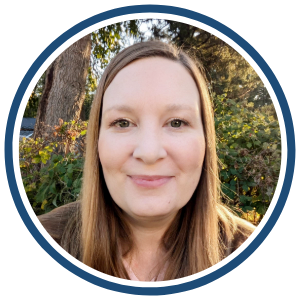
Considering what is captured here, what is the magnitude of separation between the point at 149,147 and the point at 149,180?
0.57 feet

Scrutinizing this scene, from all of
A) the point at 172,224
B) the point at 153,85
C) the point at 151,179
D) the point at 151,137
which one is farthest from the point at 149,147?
the point at 172,224

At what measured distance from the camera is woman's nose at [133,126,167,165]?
119cm

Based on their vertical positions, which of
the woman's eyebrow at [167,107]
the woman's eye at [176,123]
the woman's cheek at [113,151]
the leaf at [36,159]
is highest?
the woman's eyebrow at [167,107]

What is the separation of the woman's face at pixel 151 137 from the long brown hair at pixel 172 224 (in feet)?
0.33

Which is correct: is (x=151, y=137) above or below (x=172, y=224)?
above

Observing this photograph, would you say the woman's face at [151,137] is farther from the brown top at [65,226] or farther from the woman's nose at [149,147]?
the brown top at [65,226]

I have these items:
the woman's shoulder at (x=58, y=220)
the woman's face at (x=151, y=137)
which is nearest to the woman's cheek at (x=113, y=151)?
the woman's face at (x=151, y=137)

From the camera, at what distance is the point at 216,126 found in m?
2.36

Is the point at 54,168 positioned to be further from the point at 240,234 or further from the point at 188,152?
the point at 240,234

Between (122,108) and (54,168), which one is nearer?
(122,108)

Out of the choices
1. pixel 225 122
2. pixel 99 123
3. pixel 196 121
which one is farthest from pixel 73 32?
pixel 225 122

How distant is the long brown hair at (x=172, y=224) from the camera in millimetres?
1419

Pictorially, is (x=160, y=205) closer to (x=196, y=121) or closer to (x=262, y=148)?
(x=196, y=121)

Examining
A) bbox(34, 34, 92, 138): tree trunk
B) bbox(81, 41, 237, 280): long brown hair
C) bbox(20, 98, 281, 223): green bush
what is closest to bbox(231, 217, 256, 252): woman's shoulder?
bbox(81, 41, 237, 280): long brown hair
